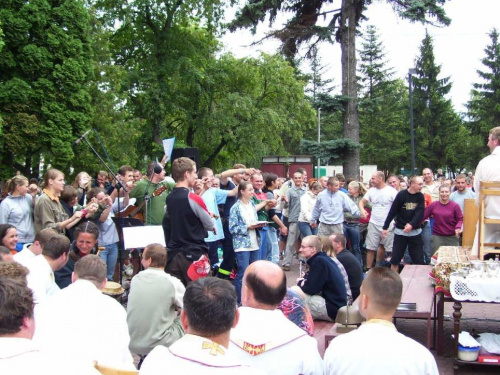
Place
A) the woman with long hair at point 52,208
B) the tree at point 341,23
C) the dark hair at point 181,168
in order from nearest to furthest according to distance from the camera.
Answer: the dark hair at point 181,168
the woman with long hair at point 52,208
the tree at point 341,23

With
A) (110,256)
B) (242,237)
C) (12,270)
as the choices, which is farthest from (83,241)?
(12,270)

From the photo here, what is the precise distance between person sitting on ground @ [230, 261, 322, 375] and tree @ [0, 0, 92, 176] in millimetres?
18933

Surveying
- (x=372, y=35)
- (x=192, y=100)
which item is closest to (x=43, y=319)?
(x=192, y=100)

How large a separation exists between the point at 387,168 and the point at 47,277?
178 feet

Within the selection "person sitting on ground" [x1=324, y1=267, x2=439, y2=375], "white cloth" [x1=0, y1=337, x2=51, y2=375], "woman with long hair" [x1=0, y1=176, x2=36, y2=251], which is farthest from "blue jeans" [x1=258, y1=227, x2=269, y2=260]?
"white cloth" [x1=0, y1=337, x2=51, y2=375]

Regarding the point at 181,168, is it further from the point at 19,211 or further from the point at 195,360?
the point at 195,360

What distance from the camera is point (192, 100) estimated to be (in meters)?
31.7

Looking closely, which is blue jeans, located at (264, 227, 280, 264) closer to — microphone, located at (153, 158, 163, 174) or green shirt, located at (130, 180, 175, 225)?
green shirt, located at (130, 180, 175, 225)

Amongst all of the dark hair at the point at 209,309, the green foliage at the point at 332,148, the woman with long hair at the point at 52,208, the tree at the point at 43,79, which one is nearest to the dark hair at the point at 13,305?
the dark hair at the point at 209,309

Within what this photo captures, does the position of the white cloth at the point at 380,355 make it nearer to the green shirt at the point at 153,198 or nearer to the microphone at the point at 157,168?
the microphone at the point at 157,168

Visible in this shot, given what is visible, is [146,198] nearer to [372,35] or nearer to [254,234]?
[254,234]

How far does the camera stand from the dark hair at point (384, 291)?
3000 millimetres

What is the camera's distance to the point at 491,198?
6105 mm

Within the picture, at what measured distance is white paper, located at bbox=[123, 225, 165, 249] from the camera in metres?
7.13
